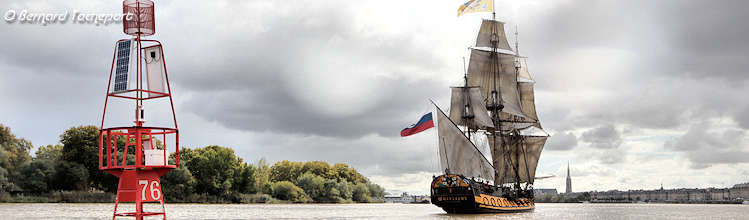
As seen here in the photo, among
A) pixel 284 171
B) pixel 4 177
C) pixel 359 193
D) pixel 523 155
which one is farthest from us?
pixel 359 193

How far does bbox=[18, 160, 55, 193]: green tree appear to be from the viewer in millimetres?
88188

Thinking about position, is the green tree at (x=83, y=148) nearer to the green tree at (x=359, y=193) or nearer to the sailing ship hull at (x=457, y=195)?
the sailing ship hull at (x=457, y=195)

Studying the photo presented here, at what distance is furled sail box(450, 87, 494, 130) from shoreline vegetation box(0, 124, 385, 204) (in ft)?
147

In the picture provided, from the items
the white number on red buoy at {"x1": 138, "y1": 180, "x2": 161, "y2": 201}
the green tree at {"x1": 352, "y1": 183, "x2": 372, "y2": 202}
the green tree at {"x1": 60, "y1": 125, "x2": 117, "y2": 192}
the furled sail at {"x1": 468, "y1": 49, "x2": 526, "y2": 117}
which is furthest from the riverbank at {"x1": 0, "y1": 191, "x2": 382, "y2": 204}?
the white number on red buoy at {"x1": 138, "y1": 180, "x2": 161, "y2": 201}

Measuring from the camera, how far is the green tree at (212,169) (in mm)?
116188

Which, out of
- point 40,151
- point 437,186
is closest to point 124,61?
point 437,186

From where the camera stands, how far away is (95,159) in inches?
3792

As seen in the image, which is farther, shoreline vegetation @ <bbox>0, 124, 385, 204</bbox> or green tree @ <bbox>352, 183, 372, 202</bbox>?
green tree @ <bbox>352, 183, 372, 202</bbox>

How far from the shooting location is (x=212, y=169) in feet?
385

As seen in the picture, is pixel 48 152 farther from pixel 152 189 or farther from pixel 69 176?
pixel 152 189

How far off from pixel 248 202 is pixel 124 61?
102 metres

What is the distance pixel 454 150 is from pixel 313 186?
79.2 meters

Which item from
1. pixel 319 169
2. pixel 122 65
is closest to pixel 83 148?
pixel 122 65

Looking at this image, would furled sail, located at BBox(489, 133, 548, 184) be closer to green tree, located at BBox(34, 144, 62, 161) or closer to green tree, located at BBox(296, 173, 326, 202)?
green tree, located at BBox(296, 173, 326, 202)
